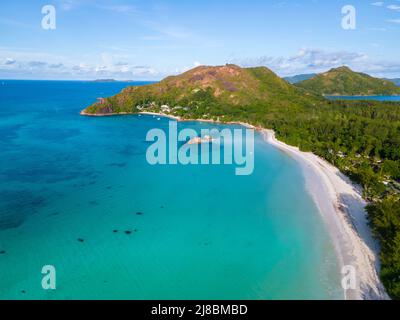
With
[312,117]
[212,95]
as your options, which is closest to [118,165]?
[312,117]

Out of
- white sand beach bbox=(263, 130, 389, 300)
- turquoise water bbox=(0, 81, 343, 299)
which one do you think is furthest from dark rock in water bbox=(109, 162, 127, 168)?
white sand beach bbox=(263, 130, 389, 300)

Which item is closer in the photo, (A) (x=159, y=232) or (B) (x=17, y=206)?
(A) (x=159, y=232)

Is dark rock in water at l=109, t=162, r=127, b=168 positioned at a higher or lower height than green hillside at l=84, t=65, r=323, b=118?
lower

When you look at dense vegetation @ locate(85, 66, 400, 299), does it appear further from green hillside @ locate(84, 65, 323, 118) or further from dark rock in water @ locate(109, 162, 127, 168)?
dark rock in water @ locate(109, 162, 127, 168)

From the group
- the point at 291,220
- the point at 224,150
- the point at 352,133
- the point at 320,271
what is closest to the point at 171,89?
the point at 224,150

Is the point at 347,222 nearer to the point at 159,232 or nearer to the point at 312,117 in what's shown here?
the point at 159,232

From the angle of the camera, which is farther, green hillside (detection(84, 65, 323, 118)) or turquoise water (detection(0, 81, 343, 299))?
green hillside (detection(84, 65, 323, 118))
